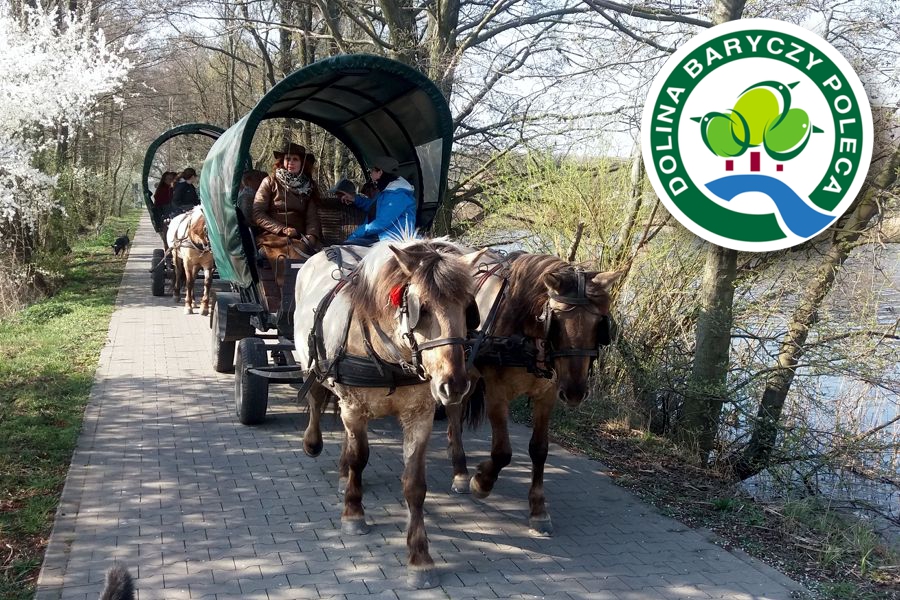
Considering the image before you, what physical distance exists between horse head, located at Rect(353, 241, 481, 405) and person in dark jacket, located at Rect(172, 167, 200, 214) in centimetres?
1074

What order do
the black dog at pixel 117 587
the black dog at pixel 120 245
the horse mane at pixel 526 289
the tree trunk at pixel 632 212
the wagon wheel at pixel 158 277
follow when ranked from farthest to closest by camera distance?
the black dog at pixel 120 245 < the wagon wheel at pixel 158 277 < the tree trunk at pixel 632 212 < the horse mane at pixel 526 289 < the black dog at pixel 117 587

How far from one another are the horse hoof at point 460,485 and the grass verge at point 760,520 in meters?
1.21

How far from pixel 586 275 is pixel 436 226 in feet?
18.1

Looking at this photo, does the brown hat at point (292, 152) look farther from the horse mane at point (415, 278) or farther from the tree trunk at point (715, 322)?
the tree trunk at point (715, 322)

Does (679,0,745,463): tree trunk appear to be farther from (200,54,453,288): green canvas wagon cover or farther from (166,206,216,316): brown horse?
(166,206,216,316): brown horse

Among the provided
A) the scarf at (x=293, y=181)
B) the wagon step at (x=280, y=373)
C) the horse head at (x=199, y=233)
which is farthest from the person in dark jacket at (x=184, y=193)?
the wagon step at (x=280, y=373)

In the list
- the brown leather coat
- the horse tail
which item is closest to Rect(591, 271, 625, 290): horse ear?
the horse tail

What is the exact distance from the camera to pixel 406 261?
3.87 m

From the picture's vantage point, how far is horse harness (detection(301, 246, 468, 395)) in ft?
12.4

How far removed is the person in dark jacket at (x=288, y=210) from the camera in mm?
7000

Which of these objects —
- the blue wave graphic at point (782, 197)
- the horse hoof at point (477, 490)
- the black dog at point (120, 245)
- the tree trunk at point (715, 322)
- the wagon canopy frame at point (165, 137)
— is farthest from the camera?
the black dog at point (120, 245)

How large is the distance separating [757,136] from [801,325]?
1642 mm

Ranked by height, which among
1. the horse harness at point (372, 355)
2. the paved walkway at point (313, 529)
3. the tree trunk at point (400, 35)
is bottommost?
the paved walkway at point (313, 529)

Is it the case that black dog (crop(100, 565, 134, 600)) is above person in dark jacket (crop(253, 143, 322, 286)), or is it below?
below
